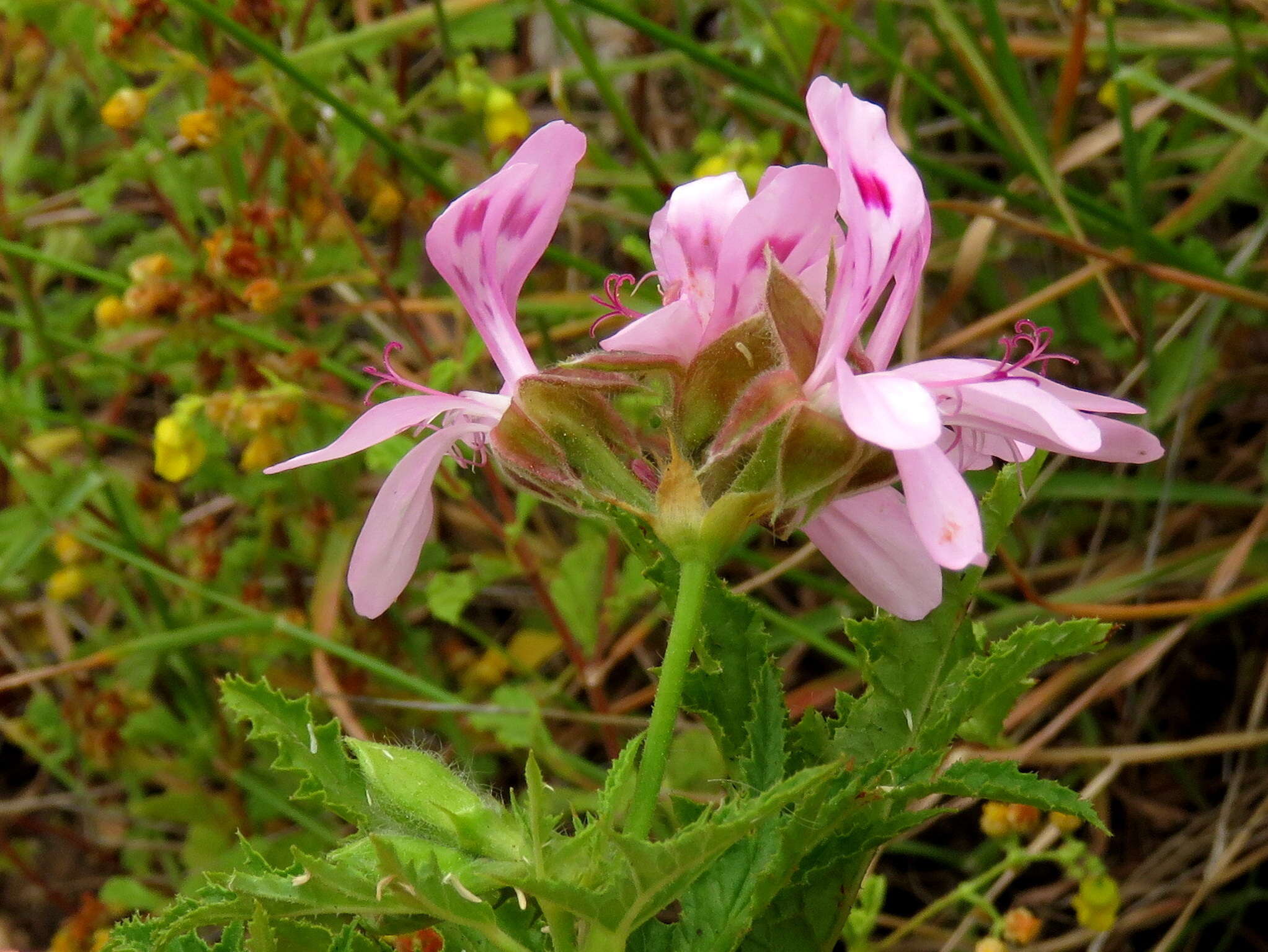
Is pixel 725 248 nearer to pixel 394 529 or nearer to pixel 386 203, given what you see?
pixel 394 529

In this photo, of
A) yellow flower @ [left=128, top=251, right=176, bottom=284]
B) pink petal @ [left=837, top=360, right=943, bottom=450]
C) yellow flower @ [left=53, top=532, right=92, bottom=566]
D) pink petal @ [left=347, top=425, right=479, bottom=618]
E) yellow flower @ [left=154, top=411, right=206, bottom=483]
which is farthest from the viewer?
yellow flower @ [left=53, top=532, right=92, bottom=566]

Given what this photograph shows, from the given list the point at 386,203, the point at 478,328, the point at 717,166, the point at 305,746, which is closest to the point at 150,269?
the point at 386,203

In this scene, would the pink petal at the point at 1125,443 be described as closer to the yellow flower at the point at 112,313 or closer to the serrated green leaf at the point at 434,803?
the serrated green leaf at the point at 434,803

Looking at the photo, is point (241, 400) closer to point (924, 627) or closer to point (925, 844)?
point (924, 627)

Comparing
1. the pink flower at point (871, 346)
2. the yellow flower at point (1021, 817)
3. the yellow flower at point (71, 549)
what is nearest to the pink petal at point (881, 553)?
the pink flower at point (871, 346)

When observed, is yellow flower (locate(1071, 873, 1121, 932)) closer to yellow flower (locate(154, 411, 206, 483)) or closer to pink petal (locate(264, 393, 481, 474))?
pink petal (locate(264, 393, 481, 474))

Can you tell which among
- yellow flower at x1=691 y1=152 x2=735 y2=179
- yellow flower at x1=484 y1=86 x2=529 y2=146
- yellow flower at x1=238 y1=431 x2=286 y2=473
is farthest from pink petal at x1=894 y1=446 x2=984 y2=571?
yellow flower at x1=484 y1=86 x2=529 y2=146

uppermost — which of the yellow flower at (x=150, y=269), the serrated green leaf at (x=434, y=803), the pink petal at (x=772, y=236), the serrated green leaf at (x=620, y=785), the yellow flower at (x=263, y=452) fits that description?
the pink petal at (x=772, y=236)
